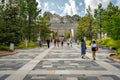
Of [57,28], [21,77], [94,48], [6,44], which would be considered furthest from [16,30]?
[57,28]

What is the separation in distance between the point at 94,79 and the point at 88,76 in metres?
0.90

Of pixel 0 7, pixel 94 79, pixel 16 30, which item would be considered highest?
pixel 0 7

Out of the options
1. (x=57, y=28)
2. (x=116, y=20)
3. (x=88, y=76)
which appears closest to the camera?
(x=88, y=76)

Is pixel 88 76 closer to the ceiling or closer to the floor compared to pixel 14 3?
closer to the floor

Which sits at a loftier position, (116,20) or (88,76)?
(116,20)

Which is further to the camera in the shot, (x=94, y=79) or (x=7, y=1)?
(x=7, y=1)

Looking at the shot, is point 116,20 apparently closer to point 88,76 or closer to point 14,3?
point 14,3

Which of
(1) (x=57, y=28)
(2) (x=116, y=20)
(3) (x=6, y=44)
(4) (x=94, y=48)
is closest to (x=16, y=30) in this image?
(3) (x=6, y=44)

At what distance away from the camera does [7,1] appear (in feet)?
145

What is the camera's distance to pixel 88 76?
1284 centimetres

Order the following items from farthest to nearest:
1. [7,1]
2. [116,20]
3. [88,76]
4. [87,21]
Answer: [87,21], [7,1], [116,20], [88,76]

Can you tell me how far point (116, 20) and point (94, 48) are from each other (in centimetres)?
1190

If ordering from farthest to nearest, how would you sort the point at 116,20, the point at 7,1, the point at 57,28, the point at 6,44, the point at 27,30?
the point at 57,28, the point at 27,30, the point at 7,1, the point at 6,44, the point at 116,20

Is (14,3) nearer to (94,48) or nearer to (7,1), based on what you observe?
(7,1)
